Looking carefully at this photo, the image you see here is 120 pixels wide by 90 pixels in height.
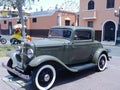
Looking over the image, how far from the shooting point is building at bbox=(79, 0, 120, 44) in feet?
70.2

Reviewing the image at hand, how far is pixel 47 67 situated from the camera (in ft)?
17.9

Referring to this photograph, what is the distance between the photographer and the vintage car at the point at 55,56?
536cm

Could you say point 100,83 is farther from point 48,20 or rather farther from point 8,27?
point 8,27

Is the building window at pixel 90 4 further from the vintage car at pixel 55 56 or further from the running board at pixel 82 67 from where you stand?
the running board at pixel 82 67

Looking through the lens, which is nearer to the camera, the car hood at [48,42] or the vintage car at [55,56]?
the vintage car at [55,56]

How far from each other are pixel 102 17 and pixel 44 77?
18226 mm

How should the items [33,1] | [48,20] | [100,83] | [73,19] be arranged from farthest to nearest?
[73,19], [48,20], [33,1], [100,83]

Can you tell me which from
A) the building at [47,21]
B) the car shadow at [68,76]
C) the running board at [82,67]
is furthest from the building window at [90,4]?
the running board at [82,67]

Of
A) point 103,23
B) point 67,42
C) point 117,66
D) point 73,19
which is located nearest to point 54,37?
point 67,42

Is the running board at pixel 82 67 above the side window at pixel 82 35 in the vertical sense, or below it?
below

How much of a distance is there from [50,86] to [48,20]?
81.8ft

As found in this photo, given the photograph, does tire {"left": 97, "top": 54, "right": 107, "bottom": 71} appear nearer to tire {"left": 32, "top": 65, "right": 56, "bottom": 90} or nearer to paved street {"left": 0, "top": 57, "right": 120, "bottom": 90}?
paved street {"left": 0, "top": 57, "right": 120, "bottom": 90}

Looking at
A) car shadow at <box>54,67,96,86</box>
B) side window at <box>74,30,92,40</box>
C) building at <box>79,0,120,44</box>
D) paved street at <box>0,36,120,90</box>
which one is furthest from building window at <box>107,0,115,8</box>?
car shadow at <box>54,67,96,86</box>

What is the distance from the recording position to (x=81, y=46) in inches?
266
